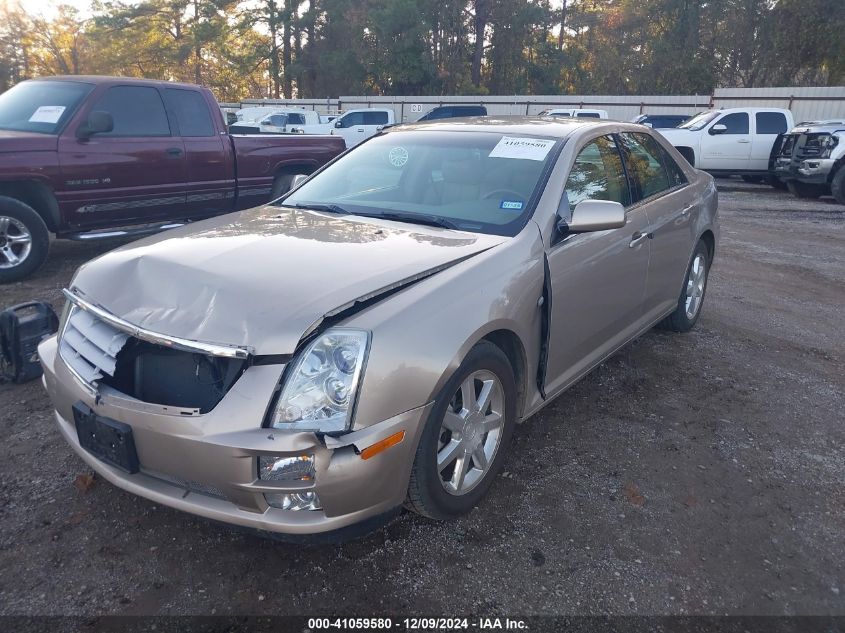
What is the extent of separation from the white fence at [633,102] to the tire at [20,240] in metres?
23.7

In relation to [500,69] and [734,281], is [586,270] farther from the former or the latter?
[500,69]

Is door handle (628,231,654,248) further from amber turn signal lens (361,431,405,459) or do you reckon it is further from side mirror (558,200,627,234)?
amber turn signal lens (361,431,405,459)

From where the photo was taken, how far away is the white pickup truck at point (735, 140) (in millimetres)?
16094

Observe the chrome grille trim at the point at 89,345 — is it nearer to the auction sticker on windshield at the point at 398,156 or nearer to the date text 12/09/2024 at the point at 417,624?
the date text 12/09/2024 at the point at 417,624

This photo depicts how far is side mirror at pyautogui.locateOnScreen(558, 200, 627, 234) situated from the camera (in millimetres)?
3170

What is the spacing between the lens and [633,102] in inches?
1153

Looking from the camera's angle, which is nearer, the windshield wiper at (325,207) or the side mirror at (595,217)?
the side mirror at (595,217)

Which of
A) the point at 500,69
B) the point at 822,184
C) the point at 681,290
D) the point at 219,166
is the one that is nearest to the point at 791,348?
the point at 681,290

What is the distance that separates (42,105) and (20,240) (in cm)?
148

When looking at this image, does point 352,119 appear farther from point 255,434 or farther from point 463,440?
point 255,434

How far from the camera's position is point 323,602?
236 cm

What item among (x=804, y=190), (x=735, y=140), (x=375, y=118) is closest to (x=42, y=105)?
(x=804, y=190)

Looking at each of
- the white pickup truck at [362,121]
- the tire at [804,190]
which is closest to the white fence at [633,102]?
the white pickup truck at [362,121]

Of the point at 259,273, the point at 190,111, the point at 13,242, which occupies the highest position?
the point at 190,111
